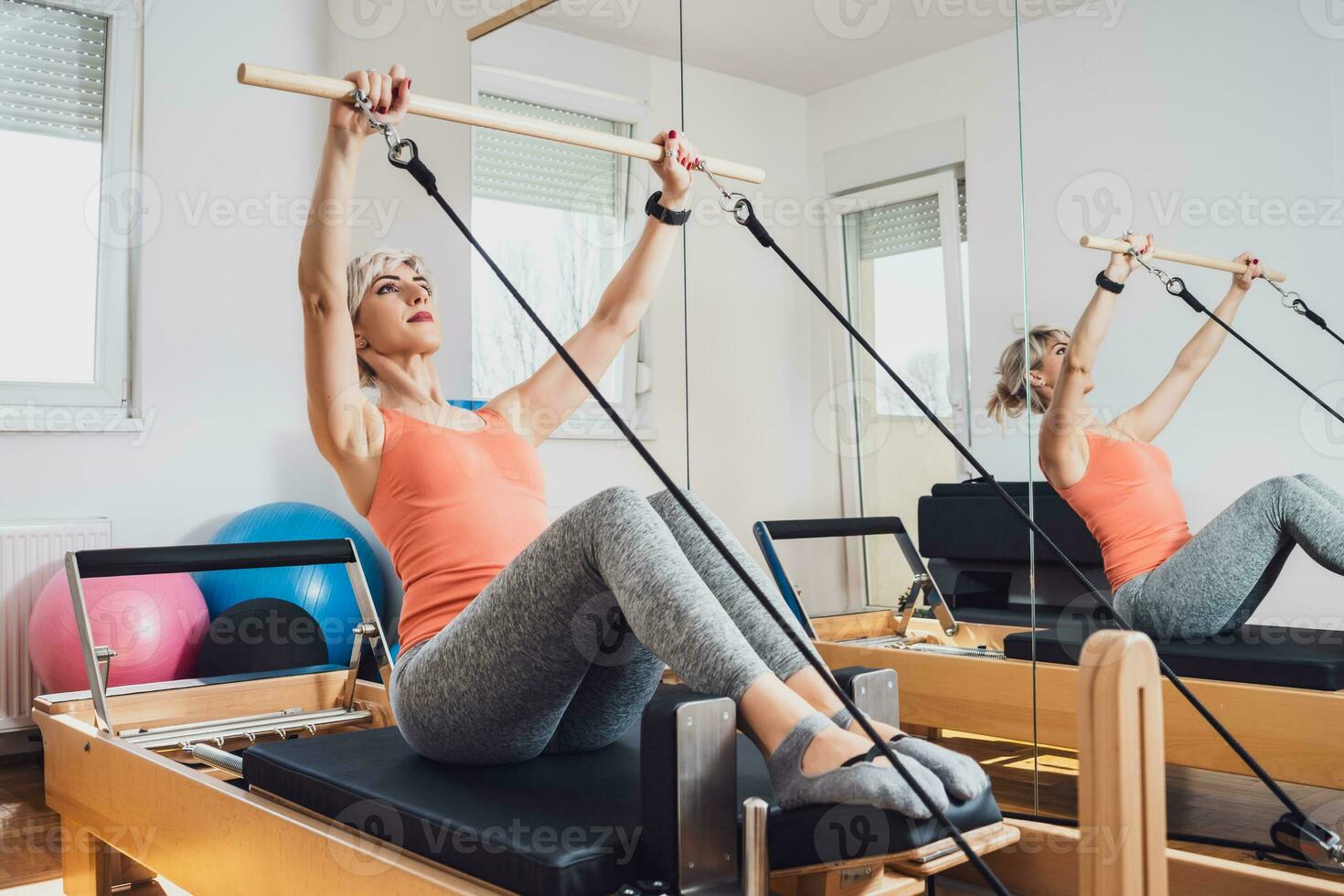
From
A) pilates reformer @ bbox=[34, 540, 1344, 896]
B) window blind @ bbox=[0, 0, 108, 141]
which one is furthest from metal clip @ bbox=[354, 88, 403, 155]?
window blind @ bbox=[0, 0, 108, 141]

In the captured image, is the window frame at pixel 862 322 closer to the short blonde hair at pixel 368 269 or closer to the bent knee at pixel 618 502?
the short blonde hair at pixel 368 269

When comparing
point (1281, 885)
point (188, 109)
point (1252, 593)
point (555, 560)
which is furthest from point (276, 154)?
point (1281, 885)

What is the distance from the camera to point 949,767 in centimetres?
116

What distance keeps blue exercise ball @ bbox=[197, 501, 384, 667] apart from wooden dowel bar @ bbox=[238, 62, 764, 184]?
187 cm

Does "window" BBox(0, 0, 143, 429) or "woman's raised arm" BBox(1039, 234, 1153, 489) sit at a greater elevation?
"window" BBox(0, 0, 143, 429)

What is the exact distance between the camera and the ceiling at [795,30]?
2289mm

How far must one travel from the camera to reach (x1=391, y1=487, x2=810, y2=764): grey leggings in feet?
4.07

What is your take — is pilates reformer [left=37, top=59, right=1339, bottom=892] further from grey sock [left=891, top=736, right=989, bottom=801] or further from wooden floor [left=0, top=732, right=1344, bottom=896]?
wooden floor [left=0, top=732, right=1344, bottom=896]

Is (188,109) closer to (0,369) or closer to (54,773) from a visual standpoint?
(0,369)

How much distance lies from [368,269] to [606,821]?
1083 millimetres

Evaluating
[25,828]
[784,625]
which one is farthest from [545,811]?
[25,828]

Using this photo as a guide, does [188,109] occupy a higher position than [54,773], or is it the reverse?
[188,109]

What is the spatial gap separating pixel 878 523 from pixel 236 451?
248 centimetres

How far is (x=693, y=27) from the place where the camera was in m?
3.09
